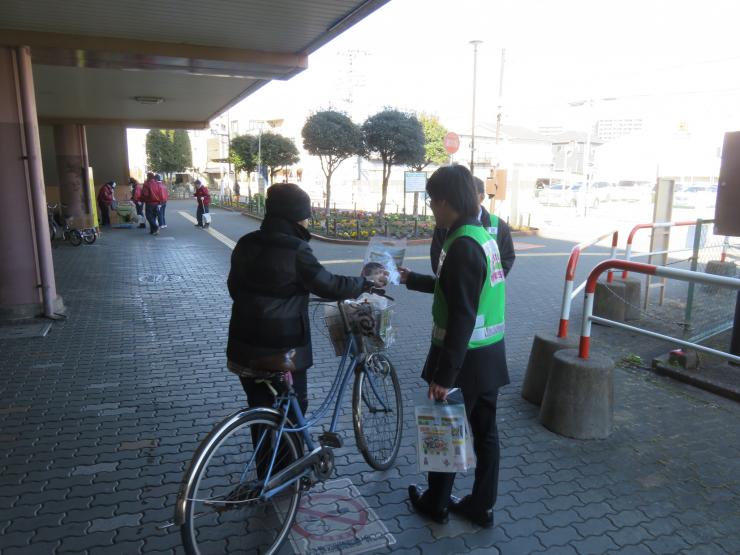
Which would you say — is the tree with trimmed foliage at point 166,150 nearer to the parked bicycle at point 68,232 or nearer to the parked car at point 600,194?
the parked car at point 600,194

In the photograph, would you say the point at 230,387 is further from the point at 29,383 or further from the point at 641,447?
the point at 641,447

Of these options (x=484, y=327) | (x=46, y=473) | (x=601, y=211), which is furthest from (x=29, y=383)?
(x=601, y=211)

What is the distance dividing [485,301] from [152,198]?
14.9m

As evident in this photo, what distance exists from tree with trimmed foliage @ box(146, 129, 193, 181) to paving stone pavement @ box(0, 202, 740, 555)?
5207cm

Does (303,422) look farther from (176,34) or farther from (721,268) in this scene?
(721,268)

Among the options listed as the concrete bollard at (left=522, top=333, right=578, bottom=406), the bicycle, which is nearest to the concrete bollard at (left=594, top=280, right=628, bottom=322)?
the concrete bollard at (left=522, top=333, right=578, bottom=406)

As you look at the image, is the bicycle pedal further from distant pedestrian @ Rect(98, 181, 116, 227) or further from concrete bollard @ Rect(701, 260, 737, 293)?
distant pedestrian @ Rect(98, 181, 116, 227)

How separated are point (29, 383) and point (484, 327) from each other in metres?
4.14

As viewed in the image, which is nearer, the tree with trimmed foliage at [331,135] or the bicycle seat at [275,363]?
the bicycle seat at [275,363]

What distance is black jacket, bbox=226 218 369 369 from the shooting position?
8.20 feet

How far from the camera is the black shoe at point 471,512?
2.79 m

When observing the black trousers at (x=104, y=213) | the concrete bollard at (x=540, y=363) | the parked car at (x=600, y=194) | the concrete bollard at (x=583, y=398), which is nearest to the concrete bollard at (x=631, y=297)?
the concrete bollard at (x=540, y=363)

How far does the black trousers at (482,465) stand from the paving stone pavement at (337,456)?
17 centimetres

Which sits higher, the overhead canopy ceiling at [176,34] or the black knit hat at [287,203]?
the overhead canopy ceiling at [176,34]
